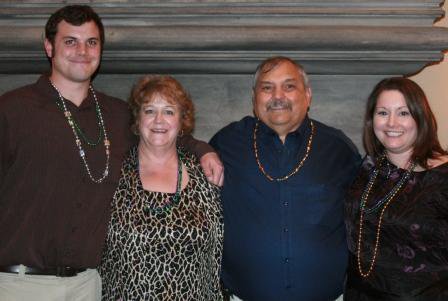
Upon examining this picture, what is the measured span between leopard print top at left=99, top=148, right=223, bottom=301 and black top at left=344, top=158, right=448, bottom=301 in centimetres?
64

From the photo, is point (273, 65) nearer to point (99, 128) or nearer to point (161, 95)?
point (161, 95)

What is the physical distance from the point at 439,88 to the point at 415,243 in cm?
108

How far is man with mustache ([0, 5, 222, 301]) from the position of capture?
198 cm

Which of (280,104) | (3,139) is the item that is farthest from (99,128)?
(280,104)

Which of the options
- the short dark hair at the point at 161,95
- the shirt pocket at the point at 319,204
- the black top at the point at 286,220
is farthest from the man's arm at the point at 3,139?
the shirt pocket at the point at 319,204

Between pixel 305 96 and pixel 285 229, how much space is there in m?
0.57

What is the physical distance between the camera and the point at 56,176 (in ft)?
6.53

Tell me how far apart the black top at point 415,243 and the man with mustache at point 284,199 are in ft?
0.77

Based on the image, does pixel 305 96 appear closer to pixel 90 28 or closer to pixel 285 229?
pixel 285 229

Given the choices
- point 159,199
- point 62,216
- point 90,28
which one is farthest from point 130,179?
point 90,28

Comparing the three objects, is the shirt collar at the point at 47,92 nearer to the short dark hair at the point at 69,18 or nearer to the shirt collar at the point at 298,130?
the short dark hair at the point at 69,18

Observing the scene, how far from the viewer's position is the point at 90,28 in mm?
2088

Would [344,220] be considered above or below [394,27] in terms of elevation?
below

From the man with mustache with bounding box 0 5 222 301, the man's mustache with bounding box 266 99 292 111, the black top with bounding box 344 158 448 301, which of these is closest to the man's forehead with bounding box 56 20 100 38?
the man with mustache with bounding box 0 5 222 301
